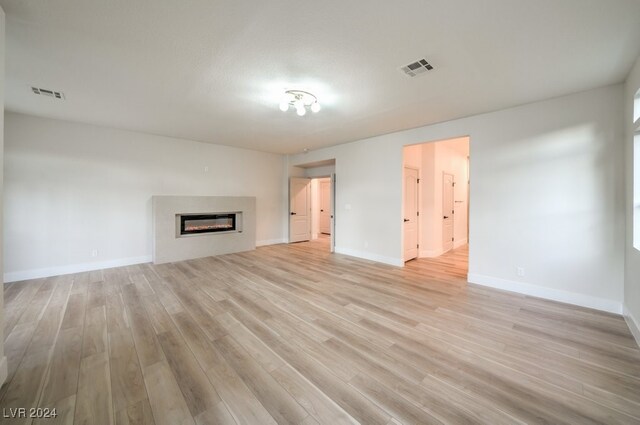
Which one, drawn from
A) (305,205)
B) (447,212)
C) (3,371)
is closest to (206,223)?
(305,205)

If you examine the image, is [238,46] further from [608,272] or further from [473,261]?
[608,272]

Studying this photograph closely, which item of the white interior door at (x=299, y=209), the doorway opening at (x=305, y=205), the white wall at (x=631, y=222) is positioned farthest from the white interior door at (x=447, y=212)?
the white interior door at (x=299, y=209)

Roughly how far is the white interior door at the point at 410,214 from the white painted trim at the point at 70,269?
5976mm

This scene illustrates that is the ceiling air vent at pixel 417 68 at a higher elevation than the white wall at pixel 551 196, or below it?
higher

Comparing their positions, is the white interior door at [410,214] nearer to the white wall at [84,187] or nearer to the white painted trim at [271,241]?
the white painted trim at [271,241]

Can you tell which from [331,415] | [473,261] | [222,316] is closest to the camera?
Result: [331,415]

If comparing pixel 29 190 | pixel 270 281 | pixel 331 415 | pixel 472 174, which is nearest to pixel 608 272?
pixel 472 174

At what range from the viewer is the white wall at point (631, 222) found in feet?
8.18

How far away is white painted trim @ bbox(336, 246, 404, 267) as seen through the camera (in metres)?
5.26

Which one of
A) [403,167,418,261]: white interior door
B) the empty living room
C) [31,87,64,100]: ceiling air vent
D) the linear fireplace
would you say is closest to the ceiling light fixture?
the empty living room

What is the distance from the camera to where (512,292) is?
146 inches

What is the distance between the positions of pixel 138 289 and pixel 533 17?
5717 mm

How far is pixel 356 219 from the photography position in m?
6.11

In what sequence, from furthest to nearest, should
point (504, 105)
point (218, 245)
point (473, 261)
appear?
point (218, 245) < point (473, 261) < point (504, 105)
